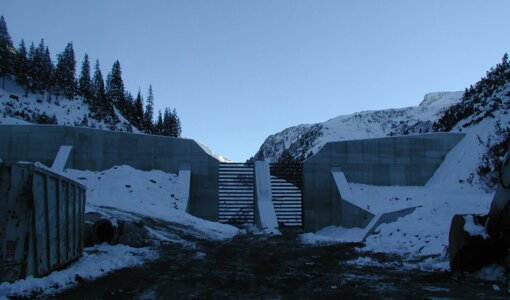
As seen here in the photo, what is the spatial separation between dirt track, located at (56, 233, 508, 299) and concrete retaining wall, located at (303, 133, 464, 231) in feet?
51.1

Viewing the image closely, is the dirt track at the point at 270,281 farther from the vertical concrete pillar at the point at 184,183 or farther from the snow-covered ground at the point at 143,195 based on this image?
the vertical concrete pillar at the point at 184,183

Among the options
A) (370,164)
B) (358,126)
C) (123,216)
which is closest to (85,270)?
(123,216)

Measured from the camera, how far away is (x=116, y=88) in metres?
99.5

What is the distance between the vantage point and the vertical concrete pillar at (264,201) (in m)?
22.8

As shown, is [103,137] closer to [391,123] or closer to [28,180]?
[28,180]

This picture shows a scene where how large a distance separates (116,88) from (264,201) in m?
82.3

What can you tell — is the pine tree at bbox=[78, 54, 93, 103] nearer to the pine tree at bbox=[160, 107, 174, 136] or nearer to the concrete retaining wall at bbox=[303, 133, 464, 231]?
the pine tree at bbox=[160, 107, 174, 136]

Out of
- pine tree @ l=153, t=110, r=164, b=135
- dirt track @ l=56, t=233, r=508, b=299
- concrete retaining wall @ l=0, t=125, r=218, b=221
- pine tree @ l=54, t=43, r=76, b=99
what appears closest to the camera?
dirt track @ l=56, t=233, r=508, b=299

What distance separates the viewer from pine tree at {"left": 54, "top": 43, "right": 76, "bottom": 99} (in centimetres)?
9769

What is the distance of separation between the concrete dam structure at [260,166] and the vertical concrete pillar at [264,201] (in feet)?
0.19

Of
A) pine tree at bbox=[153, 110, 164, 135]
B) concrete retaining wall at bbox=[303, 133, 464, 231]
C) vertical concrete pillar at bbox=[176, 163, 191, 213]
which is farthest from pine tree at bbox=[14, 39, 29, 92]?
concrete retaining wall at bbox=[303, 133, 464, 231]

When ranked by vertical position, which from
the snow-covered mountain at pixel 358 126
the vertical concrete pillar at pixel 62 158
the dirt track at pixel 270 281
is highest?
the snow-covered mountain at pixel 358 126

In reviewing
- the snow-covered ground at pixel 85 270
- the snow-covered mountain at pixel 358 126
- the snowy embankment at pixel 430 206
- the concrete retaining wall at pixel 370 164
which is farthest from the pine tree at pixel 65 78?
the snow-covered ground at pixel 85 270

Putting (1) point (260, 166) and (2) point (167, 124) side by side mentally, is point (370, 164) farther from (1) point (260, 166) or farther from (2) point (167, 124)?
(2) point (167, 124)
